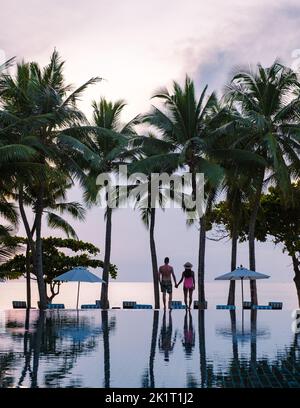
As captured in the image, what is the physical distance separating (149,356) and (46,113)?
1996cm

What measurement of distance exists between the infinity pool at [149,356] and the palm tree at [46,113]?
1148cm

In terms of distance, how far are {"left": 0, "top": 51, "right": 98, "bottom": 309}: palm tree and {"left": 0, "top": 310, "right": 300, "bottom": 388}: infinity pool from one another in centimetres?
1148

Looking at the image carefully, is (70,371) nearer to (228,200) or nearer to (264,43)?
(264,43)

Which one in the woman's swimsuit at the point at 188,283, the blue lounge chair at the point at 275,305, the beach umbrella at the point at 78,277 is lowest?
the blue lounge chair at the point at 275,305

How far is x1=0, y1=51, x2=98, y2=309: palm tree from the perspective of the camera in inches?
1170

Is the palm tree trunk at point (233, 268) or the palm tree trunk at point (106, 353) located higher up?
the palm tree trunk at point (233, 268)

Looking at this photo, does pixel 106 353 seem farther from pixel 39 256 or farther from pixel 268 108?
pixel 268 108

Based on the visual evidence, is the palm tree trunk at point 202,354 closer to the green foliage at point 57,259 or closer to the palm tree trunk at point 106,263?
the palm tree trunk at point 106,263

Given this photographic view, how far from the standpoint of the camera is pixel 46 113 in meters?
30.8

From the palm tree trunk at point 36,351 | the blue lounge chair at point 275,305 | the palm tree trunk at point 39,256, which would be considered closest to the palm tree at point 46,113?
the palm tree trunk at point 39,256

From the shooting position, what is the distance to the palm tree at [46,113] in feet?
97.5

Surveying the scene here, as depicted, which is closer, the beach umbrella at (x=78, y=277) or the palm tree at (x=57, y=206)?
the beach umbrella at (x=78, y=277)

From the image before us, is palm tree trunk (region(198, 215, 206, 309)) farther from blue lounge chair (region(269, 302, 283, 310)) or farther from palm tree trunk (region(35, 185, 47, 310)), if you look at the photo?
palm tree trunk (region(35, 185, 47, 310))

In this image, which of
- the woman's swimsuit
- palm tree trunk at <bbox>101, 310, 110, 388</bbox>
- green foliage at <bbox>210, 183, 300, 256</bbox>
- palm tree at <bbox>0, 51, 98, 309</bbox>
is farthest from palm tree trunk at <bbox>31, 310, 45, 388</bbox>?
green foliage at <bbox>210, 183, 300, 256</bbox>
